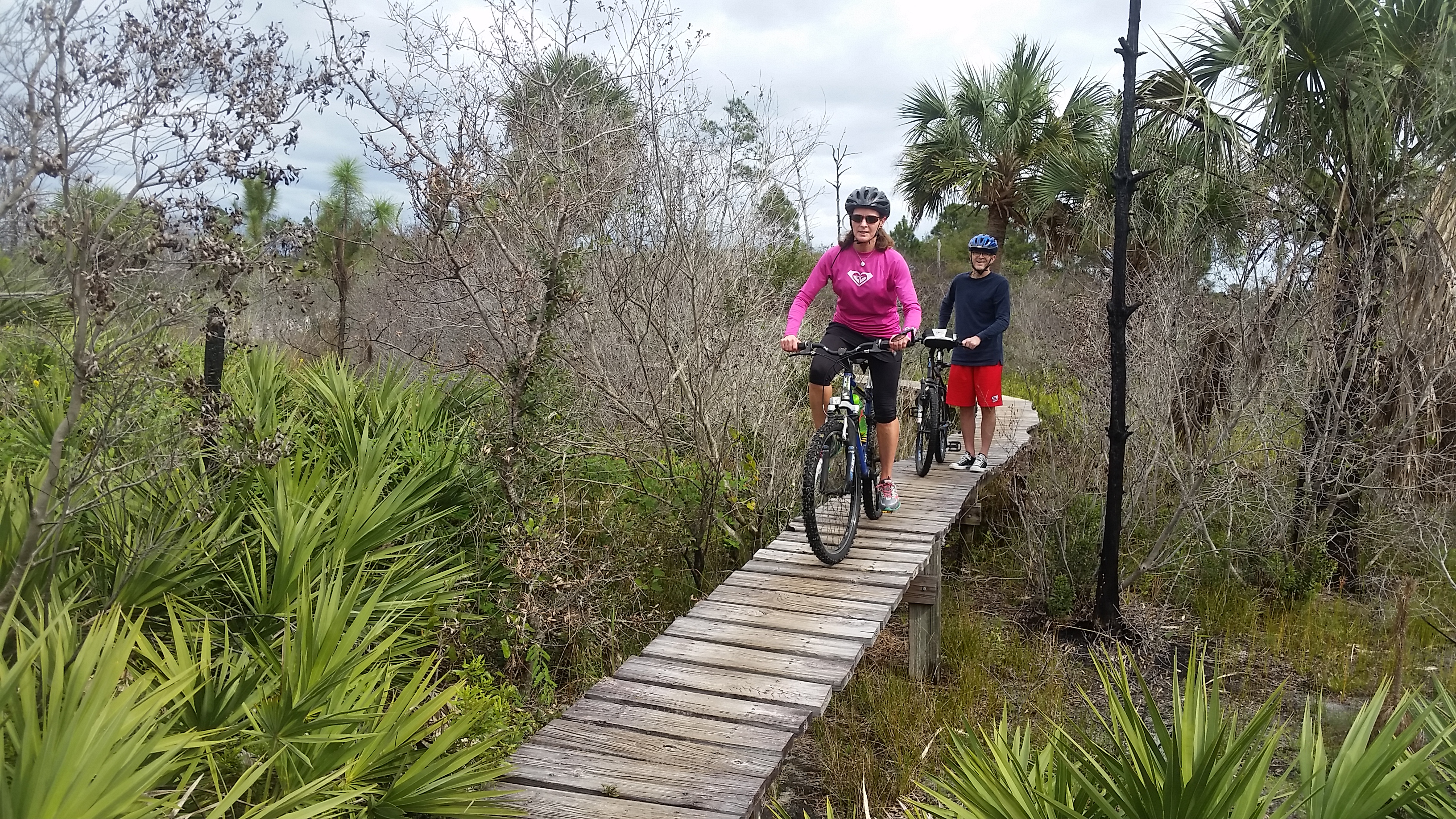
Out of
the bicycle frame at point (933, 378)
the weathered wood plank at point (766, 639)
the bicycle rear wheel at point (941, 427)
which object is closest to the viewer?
the weathered wood plank at point (766, 639)

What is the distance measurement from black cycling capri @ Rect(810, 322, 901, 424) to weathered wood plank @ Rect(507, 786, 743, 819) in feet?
9.22

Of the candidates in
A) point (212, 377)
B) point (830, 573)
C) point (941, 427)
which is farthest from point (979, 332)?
point (212, 377)

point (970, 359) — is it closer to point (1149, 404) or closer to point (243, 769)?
point (1149, 404)

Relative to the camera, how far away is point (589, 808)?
306cm

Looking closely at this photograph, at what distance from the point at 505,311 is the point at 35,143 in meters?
2.42

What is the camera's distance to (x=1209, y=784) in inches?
95.9

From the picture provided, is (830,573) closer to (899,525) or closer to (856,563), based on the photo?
(856,563)

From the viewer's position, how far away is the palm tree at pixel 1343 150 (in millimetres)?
7215

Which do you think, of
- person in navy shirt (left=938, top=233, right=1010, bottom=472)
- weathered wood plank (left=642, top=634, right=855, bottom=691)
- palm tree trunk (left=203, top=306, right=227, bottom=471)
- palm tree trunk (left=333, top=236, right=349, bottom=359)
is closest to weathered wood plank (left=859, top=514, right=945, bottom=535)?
person in navy shirt (left=938, top=233, right=1010, bottom=472)

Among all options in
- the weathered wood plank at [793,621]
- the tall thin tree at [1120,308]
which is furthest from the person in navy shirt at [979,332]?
the weathered wood plank at [793,621]

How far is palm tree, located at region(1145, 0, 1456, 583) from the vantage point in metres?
7.21

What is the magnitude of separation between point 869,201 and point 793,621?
2318mm

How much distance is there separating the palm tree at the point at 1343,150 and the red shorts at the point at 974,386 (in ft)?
7.41

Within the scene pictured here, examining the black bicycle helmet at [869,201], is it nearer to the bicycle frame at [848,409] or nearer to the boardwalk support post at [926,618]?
the bicycle frame at [848,409]
